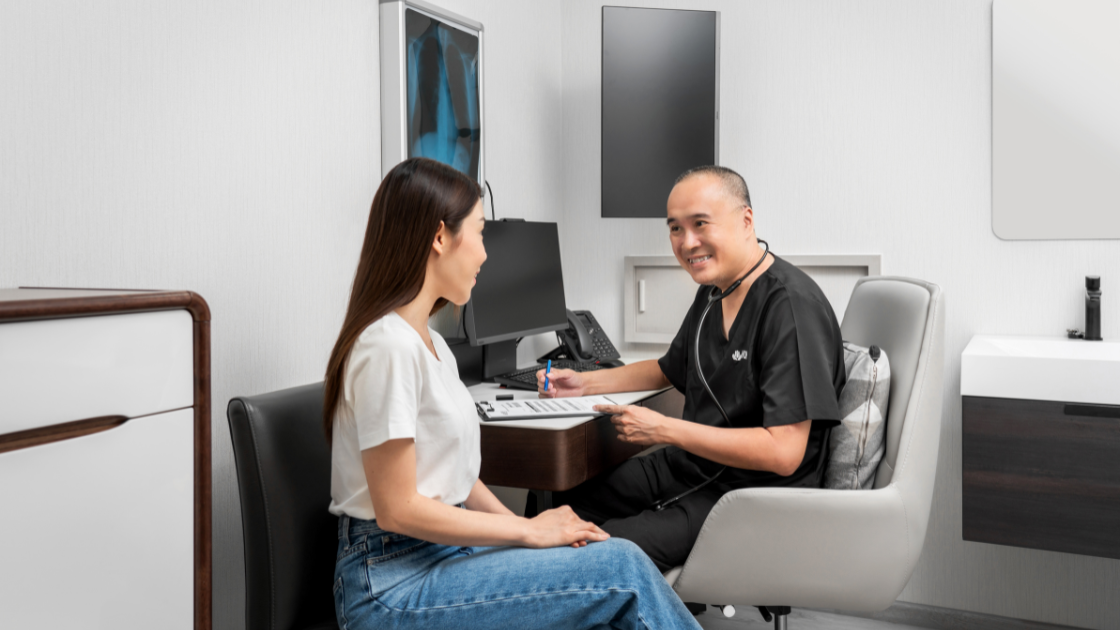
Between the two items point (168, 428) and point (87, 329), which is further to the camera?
point (168, 428)

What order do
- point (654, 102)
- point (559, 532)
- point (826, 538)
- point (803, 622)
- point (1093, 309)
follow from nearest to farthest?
point (559, 532), point (826, 538), point (1093, 309), point (803, 622), point (654, 102)

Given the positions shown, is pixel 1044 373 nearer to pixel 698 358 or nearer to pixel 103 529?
pixel 698 358

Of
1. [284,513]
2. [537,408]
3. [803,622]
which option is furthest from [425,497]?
[803,622]

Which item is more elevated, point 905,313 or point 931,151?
point 931,151

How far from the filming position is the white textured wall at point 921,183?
254 centimetres

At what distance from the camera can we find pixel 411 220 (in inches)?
55.0

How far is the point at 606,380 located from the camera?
7.36 feet

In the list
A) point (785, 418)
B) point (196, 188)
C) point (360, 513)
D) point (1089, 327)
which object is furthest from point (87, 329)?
point (1089, 327)

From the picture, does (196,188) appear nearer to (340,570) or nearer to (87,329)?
(87,329)

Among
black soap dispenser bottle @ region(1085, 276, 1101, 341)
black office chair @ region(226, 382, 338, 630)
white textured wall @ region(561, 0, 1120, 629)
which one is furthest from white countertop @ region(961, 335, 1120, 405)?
black office chair @ region(226, 382, 338, 630)

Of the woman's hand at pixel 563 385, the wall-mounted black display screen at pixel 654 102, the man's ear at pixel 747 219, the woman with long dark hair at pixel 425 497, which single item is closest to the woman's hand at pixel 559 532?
the woman with long dark hair at pixel 425 497

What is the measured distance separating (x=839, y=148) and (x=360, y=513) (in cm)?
215

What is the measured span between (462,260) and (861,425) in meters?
0.95

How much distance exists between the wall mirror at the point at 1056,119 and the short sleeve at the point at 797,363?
1202 millimetres
